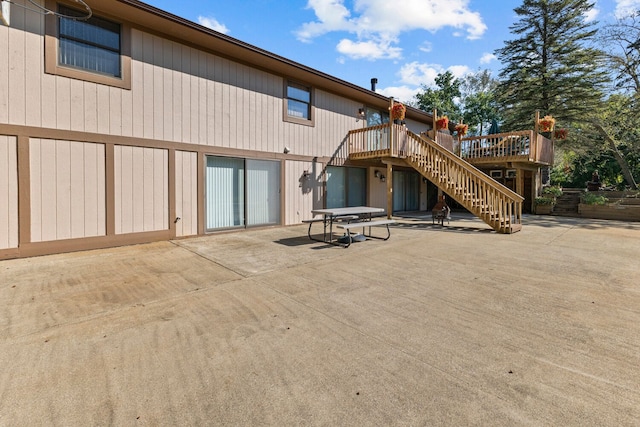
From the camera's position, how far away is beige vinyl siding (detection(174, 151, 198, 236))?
7.19 meters

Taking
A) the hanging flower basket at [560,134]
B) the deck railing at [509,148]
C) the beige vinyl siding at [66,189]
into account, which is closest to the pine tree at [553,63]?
the hanging flower basket at [560,134]

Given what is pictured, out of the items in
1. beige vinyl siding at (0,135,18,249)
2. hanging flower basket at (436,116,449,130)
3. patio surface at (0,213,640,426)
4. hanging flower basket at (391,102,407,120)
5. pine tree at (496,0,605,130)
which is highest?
pine tree at (496,0,605,130)

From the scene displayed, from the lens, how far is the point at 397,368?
86.0 inches

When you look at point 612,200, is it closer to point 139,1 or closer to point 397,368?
point 397,368

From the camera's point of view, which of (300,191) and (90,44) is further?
(300,191)

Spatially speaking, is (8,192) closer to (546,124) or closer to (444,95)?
(546,124)

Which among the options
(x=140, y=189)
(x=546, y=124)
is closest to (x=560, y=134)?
(x=546, y=124)

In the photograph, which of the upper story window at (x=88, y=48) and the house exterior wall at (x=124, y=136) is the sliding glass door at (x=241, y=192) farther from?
the upper story window at (x=88, y=48)

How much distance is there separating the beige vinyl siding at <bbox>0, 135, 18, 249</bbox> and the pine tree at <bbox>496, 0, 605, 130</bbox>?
2068cm

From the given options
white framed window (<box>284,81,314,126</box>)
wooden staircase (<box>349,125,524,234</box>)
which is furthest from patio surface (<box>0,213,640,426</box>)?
white framed window (<box>284,81,314,126</box>)

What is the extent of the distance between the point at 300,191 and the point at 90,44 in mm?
6073

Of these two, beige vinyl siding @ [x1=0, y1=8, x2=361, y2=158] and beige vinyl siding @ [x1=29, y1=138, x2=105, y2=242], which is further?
beige vinyl siding @ [x1=29, y1=138, x2=105, y2=242]

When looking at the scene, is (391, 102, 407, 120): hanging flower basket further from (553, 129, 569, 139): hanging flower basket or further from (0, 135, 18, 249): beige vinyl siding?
(0, 135, 18, 249): beige vinyl siding

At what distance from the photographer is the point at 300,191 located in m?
9.82
